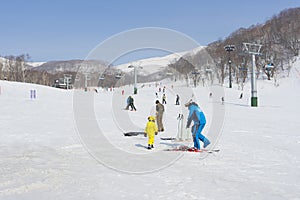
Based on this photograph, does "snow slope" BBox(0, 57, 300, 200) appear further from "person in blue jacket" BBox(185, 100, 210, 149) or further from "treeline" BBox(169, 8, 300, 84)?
"treeline" BBox(169, 8, 300, 84)

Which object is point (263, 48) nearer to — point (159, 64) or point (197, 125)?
point (159, 64)

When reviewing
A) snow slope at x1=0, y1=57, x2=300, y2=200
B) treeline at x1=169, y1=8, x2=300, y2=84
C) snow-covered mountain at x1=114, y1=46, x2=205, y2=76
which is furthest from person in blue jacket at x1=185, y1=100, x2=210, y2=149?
treeline at x1=169, y1=8, x2=300, y2=84

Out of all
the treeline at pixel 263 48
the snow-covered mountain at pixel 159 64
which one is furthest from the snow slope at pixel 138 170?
the treeline at pixel 263 48

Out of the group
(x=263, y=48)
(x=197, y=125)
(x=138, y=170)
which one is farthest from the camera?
(x=263, y=48)

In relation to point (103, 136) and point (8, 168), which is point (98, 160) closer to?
point (8, 168)

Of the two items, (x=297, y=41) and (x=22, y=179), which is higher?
(x=297, y=41)

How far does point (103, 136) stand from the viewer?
34.5ft

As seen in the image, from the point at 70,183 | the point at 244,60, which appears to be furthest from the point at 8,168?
the point at 244,60

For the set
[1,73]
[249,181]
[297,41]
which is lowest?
[249,181]

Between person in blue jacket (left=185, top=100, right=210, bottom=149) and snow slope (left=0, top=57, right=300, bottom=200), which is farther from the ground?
person in blue jacket (left=185, top=100, right=210, bottom=149)

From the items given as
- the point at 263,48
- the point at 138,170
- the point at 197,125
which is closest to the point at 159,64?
the point at 197,125

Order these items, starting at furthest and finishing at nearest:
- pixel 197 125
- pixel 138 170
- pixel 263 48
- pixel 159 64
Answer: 1. pixel 263 48
2. pixel 159 64
3. pixel 197 125
4. pixel 138 170

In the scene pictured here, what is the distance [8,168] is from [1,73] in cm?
9050

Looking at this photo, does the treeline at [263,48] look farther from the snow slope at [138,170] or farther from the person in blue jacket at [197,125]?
the snow slope at [138,170]
